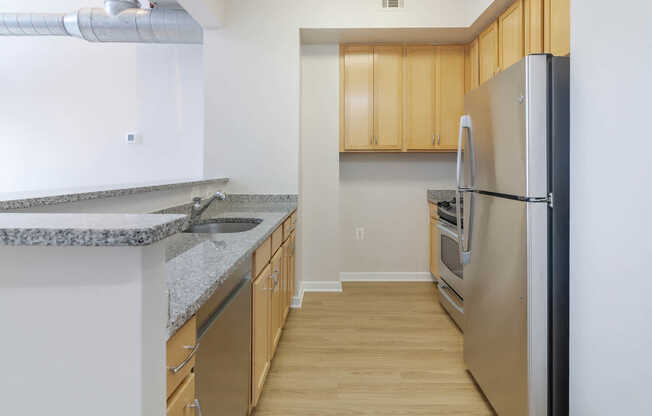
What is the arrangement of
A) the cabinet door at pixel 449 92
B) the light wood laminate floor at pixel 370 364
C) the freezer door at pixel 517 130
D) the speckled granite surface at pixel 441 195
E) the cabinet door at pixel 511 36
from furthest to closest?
the speckled granite surface at pixel 441 195 → the cabinet door at pixel 449 92 → the cabinet door at pixel 511 36 → the light wood laminate floor at pixel 370 364 → the freezer door at pixel 517 130

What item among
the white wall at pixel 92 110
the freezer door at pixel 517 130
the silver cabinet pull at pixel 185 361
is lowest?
the silver cabinet pull at pixel 185 361

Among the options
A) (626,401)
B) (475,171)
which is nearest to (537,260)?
(626,401)

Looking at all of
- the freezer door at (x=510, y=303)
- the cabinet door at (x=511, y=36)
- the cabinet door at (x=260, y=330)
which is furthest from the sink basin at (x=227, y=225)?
the cabinet door at (x=511, y=36)

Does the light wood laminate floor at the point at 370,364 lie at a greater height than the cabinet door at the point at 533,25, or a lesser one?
lesser

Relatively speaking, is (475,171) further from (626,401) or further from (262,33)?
(262,33)

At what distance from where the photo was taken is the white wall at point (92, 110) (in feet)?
12.8

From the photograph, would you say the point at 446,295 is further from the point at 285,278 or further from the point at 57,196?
the point at 57,196

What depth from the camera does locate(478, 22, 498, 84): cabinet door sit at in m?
3.20

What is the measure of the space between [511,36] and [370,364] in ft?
8.24

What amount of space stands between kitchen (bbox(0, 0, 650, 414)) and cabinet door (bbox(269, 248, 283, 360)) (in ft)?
0.14

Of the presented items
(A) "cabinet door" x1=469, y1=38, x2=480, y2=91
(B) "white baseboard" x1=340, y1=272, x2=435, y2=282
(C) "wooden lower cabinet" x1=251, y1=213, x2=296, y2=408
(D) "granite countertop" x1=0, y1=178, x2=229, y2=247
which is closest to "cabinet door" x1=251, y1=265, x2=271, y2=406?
(C) "wooden lower cabinet" x1=251, y1=213, x2=296, y2=408

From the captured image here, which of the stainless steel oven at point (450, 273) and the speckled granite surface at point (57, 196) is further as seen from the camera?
the stainless steel oven at point (450, 273)

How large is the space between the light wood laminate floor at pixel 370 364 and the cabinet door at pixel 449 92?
159cm

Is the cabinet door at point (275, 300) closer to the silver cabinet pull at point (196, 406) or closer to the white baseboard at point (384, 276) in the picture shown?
the silver cabinet pull at point (196, 406)
